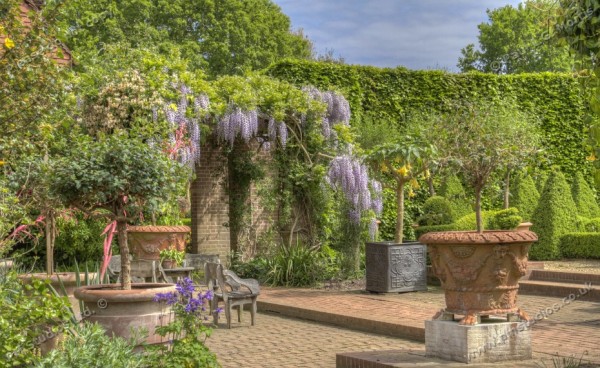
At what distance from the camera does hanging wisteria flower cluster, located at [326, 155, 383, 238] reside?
12195 mm

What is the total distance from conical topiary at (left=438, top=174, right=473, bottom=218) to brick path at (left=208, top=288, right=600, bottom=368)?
4266mm

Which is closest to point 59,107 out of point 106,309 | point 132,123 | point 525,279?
point 106,309

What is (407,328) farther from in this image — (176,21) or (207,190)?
(176,21)

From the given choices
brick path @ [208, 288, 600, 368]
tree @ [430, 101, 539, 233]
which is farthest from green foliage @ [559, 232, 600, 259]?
brick path @ [208, 288, 600, 368]

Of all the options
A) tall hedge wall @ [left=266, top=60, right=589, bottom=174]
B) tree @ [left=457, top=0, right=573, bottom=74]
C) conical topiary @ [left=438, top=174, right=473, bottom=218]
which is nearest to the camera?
tall hedge wall @ [left=266, top=60, right=589, bottom=174]

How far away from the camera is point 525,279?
37.6 feet

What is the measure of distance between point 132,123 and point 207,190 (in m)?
2.44

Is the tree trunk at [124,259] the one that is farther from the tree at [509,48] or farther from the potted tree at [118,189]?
the tree at [509,48]

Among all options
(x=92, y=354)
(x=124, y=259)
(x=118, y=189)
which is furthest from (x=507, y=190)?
(x=92, y=354)

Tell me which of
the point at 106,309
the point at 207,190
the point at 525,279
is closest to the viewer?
the point at 106,309

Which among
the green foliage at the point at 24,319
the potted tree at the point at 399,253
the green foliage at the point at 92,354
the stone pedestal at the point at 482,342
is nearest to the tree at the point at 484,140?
the potted tree at the point at 399,253

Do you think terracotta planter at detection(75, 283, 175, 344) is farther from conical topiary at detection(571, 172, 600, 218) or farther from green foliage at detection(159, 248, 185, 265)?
conical topiary at detection(571, 172, 600, 218)

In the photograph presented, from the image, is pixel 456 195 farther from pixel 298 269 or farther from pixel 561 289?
→ pixel 561 289

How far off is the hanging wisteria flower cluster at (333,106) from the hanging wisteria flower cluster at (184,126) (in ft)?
6.29
